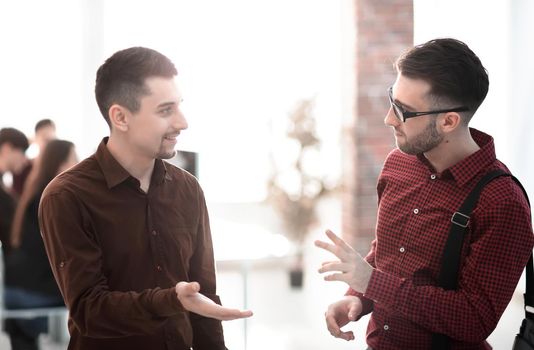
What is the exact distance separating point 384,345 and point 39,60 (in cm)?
440

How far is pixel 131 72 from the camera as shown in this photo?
1561 mm

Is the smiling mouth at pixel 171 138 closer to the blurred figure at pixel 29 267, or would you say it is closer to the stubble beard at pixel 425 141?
the stubble beard at pixel 425 141

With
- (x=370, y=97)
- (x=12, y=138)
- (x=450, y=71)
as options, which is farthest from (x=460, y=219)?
(x=370, y=97)

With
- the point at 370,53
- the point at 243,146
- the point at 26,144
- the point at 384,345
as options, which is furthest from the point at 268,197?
the point at 384,345

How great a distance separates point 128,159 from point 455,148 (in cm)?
84

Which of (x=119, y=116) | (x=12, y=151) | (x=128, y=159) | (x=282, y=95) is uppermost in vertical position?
(x=119, y=116)

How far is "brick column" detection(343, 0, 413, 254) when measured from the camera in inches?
199

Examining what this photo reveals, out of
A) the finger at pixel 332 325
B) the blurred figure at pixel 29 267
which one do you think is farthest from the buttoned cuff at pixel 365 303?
the blurred figure at pixel 29 267

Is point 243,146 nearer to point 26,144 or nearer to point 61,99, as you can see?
point 61,99

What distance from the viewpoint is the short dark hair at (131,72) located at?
156 cm

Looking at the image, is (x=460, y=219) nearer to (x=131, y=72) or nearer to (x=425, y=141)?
(x=425, y=141)

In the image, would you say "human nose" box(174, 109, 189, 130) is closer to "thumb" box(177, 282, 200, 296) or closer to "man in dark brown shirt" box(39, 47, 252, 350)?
"man in dark brown shirt" box(39, 47, 252, 350)

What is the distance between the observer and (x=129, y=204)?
155 centimetres

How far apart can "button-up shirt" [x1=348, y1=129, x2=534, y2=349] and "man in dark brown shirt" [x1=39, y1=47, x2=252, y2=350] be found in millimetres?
438
